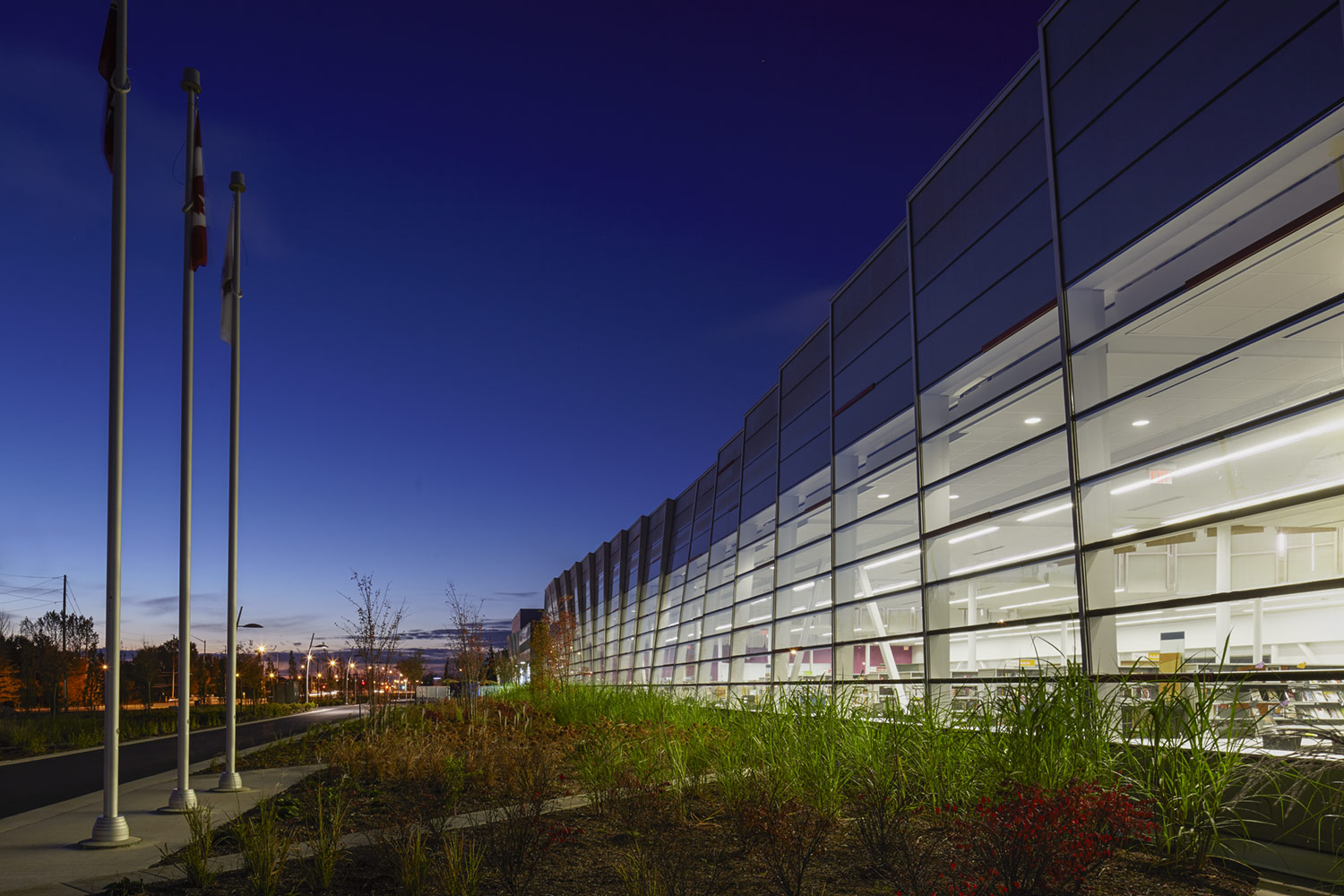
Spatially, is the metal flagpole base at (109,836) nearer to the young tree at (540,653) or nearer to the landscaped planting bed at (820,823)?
the landscaped planting bed at (820,823)

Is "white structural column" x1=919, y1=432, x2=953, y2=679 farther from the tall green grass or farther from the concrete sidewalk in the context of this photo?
the concrete sidewalk

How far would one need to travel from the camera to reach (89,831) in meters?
9.12

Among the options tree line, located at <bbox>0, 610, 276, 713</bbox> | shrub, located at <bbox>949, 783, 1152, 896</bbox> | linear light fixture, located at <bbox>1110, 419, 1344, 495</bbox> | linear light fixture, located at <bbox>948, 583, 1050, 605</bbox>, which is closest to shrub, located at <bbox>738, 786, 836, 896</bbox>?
shrub, located at <bbox>949, 783, 1152, 896</bbox>

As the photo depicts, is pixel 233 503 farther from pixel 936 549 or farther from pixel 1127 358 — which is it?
pixel 1127 358

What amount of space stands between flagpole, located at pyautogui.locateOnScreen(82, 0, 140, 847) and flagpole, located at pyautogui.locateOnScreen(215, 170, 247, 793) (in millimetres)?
2494

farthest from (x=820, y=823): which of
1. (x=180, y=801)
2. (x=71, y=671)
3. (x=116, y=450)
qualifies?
(x=71, y=671)

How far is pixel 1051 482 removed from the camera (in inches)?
700

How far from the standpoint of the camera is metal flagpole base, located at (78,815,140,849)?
321 inches

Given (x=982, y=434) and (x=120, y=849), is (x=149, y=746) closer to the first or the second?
(x=120, y=849)

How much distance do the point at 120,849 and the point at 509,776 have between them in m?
3.35

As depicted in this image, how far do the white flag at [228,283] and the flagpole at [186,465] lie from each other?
1.79 meters

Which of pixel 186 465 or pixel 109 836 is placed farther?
pixel 186 465

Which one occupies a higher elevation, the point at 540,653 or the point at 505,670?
the point at 540,653

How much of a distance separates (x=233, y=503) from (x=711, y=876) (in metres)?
8.42
